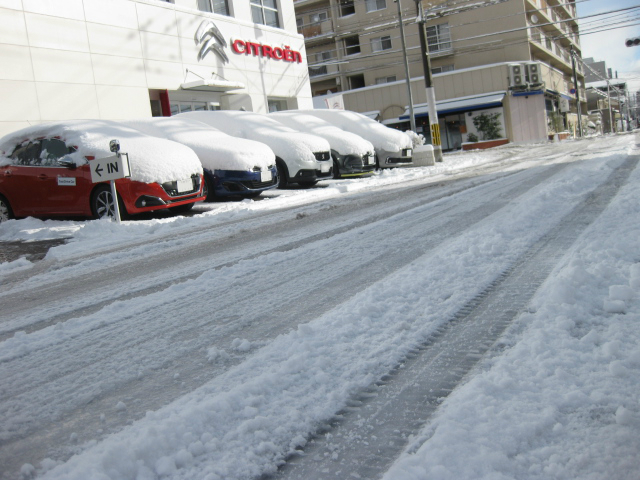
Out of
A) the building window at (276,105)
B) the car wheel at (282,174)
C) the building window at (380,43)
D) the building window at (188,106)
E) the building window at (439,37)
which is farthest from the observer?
the building window at (380,43)

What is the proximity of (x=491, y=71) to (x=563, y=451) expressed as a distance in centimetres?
3924

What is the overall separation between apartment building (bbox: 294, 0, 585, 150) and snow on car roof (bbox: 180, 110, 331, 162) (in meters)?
23.7

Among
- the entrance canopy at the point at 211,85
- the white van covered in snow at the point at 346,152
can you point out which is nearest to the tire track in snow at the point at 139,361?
the white van covered in snow at the point at 346,152

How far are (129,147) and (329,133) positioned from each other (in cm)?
685

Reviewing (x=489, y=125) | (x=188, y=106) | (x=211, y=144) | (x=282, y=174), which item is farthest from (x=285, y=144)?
(x=489, y=125)

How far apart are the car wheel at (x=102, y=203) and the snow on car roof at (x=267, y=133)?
4392mm

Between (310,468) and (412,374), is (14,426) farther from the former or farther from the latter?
(412,374)

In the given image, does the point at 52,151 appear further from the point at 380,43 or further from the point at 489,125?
the point at 380,43

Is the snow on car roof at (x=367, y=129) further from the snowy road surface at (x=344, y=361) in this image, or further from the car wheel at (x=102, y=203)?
the snowy road surface at (x=344, y=361)

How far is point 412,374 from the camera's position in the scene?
229 cm

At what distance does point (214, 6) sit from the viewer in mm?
20828

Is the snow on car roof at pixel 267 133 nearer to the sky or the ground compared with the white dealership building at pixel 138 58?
nearer to the ground

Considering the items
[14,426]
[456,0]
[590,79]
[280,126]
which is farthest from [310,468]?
[590,79]

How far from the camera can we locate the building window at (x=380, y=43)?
144 feet
